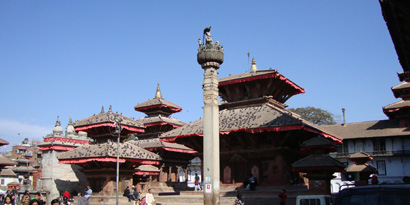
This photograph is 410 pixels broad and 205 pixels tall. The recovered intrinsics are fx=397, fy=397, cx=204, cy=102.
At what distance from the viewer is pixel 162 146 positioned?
1614 inches

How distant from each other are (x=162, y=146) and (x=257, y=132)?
16.0 m

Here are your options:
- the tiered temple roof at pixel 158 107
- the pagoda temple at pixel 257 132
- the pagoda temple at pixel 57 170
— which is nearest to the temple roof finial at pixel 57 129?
the pagoda temple at pixel 57 170

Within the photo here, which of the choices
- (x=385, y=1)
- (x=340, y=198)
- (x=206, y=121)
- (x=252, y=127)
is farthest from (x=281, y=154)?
(x=340, y=198)

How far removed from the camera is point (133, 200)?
→ 31359 millimetres

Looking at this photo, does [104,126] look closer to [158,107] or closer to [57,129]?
[57,129]

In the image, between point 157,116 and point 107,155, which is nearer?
point 107,155

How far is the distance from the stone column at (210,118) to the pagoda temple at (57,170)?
92.9 ft

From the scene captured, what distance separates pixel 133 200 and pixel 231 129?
10157 millimetres

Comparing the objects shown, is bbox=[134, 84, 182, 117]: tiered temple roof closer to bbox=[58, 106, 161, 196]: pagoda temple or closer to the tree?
bbox=[58, 106, 161, 196]: pagoda temple

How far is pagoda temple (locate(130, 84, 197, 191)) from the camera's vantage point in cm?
4112

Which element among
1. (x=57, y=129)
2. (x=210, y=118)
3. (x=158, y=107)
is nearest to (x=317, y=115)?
(x=158, y=107)

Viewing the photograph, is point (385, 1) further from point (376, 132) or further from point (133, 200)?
point (376, 132)

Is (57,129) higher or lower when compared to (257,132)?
higher

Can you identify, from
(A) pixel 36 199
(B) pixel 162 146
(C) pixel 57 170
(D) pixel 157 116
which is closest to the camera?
(A) pixel 36 199
